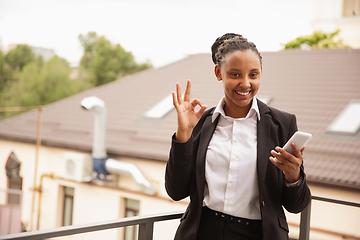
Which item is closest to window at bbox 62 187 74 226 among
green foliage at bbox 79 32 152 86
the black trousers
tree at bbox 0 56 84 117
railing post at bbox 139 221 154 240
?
railing post at bbox 139 221 154 240

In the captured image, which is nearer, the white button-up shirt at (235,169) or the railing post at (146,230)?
the white button-up shirt at (235,169)

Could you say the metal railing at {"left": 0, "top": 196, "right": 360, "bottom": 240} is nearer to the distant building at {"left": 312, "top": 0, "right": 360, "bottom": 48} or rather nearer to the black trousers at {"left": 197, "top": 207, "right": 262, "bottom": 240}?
the black trousers at {"left": 197, "top": 207, "right": 262, "bottom": 240}

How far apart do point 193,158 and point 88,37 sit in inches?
1393

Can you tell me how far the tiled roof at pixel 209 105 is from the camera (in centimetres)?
709

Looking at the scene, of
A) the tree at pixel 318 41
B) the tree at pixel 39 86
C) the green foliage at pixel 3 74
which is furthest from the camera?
the green foliage at pixel 3 74

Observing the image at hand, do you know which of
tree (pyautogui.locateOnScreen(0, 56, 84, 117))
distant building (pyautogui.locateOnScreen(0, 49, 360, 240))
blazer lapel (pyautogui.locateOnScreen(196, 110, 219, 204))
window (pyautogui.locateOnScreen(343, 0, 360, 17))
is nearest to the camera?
blazer lapel (pyautogui.locateOnScreen(196, 110, 219, 204))

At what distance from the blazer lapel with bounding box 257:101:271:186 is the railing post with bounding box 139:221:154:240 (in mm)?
727

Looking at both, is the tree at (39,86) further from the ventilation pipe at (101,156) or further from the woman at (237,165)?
the woman at (237,165)

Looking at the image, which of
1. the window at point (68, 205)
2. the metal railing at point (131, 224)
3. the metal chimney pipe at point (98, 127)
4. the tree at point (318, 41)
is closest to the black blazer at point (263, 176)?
the metal railing at point (131, 224)

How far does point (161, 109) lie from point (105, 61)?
23.8 meters

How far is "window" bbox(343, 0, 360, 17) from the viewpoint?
1536 cm

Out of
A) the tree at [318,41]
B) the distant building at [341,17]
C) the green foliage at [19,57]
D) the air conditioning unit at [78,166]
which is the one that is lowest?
the air conditioning unit at [78,166]

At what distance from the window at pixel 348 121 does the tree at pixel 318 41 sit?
9.49 m

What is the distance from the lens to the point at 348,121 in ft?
25.1
